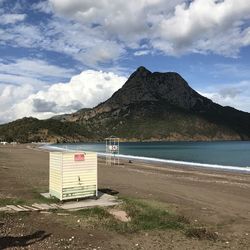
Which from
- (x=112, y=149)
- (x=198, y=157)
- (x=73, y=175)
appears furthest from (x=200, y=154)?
(x=73, y=175)

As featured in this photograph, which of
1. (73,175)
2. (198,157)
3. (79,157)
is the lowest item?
(198,157)

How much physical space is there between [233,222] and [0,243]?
686cm

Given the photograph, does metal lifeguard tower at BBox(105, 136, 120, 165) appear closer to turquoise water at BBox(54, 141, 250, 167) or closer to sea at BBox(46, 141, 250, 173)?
sea at BBox(46, 141, 250, 173)

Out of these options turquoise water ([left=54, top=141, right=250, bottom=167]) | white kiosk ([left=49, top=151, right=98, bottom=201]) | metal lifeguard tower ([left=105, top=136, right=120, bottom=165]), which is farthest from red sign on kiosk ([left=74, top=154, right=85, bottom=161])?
turquoise water ([left=54, top=141, right=250, bottom=167])

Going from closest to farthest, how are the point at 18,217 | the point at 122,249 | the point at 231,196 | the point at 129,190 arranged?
the point at 122,249, the point at 18,217, the point at 231,196, the point at 129,190

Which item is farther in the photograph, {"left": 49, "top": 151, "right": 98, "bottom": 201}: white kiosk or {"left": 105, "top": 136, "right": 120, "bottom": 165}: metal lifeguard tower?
{"left": 105, "top": 136, "right": 120, "bottom": 165}: metal lifeguard tower

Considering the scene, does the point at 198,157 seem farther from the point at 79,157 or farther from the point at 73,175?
the point at 73,175

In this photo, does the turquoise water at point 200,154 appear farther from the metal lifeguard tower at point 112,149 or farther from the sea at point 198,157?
the metal lifeguard tower at point 112,149

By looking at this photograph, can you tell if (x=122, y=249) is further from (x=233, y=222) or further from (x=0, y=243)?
(x=233, y=222)

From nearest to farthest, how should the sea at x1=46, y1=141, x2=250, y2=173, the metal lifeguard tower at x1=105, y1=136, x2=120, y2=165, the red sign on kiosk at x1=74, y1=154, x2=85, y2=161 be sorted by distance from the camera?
the red sign on kiosk at x1=74, y1=154, x2=85, y2=161 → the metal lifeguard tower at x1=105, y1=136, x2=120, y2=165 → the sea at x1=46, y1=141, x2=250, y2=173

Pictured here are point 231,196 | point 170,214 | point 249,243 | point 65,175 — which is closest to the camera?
point 249,243

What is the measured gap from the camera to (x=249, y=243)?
32.5 feet

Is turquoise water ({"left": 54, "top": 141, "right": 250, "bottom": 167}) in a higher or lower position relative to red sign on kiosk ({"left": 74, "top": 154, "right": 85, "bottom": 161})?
lower

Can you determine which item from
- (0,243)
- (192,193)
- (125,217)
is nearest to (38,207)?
(125,217)
